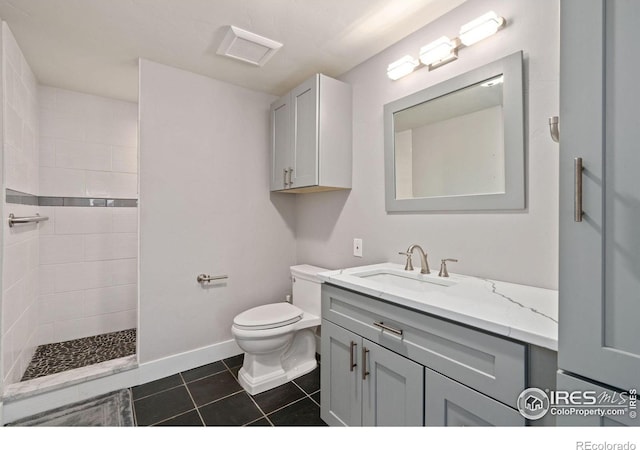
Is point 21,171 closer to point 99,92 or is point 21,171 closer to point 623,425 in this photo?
point 99,92

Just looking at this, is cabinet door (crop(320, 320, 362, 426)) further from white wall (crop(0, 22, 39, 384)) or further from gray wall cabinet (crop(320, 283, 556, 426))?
white wall (crop(0, 22, 39, 384))

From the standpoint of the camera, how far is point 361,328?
1337 mm

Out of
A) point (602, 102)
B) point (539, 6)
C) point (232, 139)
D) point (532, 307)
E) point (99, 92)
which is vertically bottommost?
point (532, 307)

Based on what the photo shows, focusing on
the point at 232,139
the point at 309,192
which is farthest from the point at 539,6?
the point at 232,139

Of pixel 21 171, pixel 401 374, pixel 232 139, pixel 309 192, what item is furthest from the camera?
pixel 309 192

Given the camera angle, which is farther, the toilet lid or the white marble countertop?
the toilet lid

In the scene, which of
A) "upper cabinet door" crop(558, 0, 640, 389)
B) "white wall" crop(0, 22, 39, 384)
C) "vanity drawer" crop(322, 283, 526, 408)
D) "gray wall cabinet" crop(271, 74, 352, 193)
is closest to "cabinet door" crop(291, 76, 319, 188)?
"gray wall cabinet" crop(271, 74, 352, 193)

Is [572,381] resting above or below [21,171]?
below

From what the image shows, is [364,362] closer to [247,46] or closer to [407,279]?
[407,279]

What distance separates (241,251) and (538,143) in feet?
6.80

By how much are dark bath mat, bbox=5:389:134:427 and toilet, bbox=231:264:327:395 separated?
2.18 feet

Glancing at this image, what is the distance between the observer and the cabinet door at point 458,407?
87 cm

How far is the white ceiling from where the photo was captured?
153cm

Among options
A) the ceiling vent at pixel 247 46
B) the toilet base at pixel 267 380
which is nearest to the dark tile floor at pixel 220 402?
the toilet base at pixel 267 380
